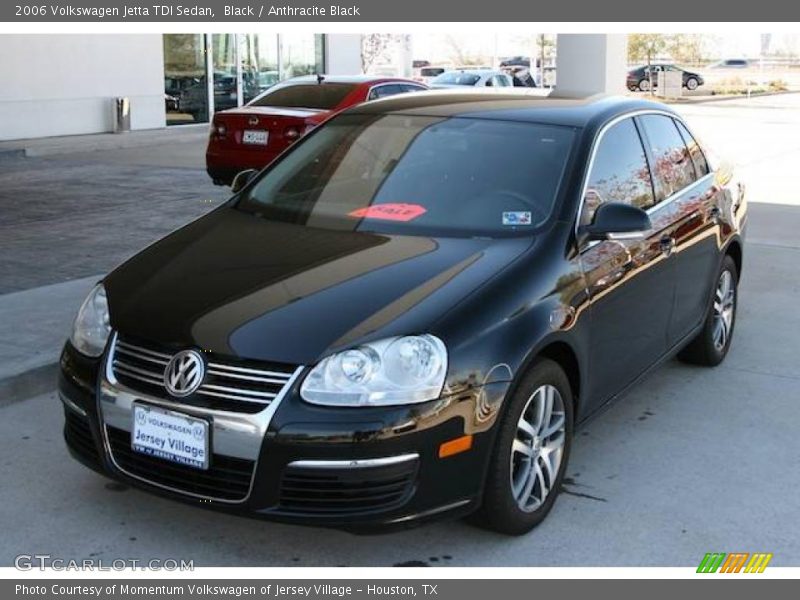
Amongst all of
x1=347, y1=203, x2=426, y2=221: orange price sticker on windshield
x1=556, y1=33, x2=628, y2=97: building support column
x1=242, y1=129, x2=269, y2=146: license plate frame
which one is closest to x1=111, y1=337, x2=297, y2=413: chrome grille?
x1=347, y1=203, x2=426, y2=221: orange price sticker on windshield

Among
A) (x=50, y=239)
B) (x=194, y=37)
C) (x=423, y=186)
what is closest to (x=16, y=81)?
(x=194, y=37)

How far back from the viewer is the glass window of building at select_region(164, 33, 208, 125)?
22.2m

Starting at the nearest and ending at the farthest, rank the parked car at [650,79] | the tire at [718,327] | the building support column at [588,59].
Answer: the tire at [718,327], the building support column at [588,59], the parked car at [650,79]

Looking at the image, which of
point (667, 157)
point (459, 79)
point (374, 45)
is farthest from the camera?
point (374, 45)

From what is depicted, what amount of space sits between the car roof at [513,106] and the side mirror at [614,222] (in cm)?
56

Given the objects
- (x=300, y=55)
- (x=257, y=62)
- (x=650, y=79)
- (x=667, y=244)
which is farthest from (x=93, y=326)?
(x=650, y=79)

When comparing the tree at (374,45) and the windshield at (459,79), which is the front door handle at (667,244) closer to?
the windshield at (459,79)

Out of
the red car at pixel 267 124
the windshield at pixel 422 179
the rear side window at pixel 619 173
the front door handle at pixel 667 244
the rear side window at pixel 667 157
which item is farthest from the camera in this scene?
the red car at pixel 267 124

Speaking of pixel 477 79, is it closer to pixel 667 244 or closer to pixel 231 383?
pixel 667 244

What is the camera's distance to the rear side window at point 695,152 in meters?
5.76

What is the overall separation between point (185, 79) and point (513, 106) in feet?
61.8

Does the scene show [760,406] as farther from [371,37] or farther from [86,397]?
[371,37]

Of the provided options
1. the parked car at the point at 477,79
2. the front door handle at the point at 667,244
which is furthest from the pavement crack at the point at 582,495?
the parked car at the point at 477,79

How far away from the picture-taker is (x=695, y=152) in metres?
5.84
